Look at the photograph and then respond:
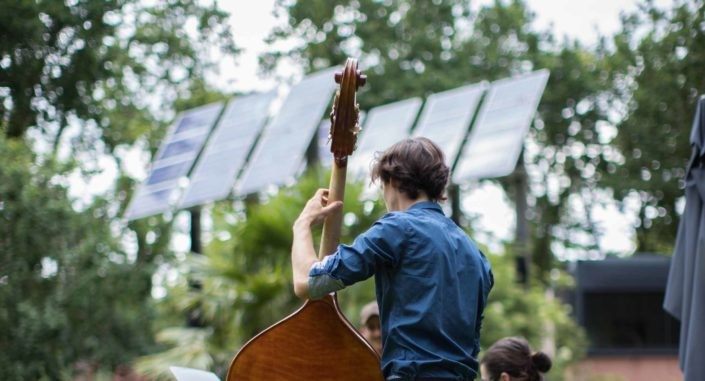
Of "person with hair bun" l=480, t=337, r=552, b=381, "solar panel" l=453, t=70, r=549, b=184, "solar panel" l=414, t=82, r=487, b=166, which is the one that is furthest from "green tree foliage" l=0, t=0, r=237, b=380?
"person with hair bun" l=480, t=337, r=552, b=381

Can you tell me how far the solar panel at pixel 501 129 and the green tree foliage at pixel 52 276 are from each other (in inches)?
196

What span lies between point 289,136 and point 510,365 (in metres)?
13.0

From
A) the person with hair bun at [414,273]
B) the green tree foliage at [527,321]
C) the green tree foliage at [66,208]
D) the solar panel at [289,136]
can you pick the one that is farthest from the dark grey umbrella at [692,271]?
the solar panel at [289,136]

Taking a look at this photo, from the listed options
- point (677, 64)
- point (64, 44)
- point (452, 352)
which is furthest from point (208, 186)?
point (452, 352)

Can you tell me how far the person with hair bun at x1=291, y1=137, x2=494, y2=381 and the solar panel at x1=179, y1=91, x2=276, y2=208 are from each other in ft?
42.0

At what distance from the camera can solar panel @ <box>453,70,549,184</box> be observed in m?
15.8

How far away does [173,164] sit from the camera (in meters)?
18.0

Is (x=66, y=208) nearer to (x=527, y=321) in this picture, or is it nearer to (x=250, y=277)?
(x=250, y=277)

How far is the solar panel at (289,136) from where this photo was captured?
1557cm

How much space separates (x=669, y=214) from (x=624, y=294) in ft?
16.0

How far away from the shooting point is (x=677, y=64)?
15.5 meters

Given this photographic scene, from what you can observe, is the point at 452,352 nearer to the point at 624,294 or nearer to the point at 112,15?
the point at 112,15

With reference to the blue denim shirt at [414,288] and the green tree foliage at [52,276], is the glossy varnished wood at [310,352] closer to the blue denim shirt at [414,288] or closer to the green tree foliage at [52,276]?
the blue denim shirt at [414,288]

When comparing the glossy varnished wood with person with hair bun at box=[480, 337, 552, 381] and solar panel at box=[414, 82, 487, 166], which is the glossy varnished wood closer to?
person with hair bun at box=[480, 337, 552, 381]
